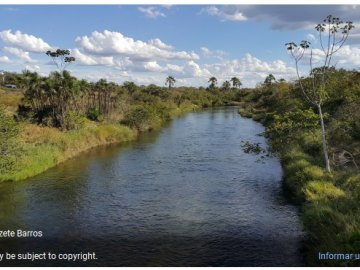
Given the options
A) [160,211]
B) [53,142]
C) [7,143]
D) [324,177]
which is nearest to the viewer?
[160,211]

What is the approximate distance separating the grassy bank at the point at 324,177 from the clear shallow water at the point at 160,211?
5.01 ft

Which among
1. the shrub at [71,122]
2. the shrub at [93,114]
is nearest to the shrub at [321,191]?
the shrub at [71,122]

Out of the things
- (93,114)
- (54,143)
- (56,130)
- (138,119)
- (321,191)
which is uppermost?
(93,114)

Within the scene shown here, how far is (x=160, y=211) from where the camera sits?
101 feet

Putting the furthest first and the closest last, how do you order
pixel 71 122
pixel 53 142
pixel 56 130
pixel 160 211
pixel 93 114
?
pixel 93 114, pixel 71 122, pixel 56 130, pixel 53 142, pixel 160 211

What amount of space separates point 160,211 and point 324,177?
41.4 feet

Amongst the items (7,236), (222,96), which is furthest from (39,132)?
(222,96)

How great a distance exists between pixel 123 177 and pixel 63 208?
1080 centimetres

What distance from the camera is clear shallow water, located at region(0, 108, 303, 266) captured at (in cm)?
2344

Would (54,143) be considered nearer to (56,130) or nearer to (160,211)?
(56,130)

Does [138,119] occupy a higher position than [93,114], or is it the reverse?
[93,114]

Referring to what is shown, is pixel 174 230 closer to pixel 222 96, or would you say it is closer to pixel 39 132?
pixel 39 132

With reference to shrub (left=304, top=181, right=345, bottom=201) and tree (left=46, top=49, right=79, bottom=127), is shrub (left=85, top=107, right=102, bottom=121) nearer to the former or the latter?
tree (left=46, top=49, right=79, bottom=127)

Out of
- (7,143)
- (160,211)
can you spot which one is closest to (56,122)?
(7,143)
